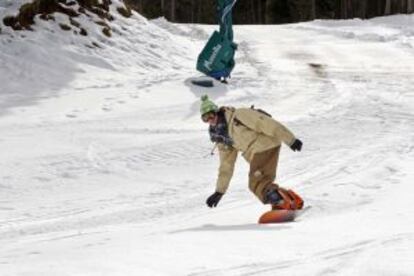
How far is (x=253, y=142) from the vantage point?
23.0 feet

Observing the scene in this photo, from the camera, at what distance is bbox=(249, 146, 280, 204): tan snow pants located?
23.4 feet

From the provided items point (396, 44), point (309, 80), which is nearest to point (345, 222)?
point (309, 80)

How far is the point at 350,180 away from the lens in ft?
29.3

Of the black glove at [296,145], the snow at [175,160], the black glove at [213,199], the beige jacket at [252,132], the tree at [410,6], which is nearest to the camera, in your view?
the snow at [175,160]

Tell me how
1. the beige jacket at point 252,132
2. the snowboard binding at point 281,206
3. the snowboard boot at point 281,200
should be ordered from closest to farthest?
the beige jacket at point 252,132, the snowboard binding at point 281,206, the snowboard boot at point 281,200

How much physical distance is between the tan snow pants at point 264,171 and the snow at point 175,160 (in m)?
0.39

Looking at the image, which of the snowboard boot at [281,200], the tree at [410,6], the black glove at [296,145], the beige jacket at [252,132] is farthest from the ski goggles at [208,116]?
the tree at [410,6]

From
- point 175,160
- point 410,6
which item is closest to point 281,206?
point 175,160

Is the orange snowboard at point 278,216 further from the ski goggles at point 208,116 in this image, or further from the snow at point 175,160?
the ski goggles at point 208,116

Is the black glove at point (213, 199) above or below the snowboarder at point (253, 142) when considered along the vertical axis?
below

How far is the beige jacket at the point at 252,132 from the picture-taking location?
6.87m

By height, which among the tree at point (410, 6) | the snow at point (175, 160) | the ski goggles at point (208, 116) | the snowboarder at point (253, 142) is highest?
the ski goggles at point (208, 116)

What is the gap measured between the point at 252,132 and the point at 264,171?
421 mm

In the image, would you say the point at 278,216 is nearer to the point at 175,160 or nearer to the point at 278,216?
the point at 278,216
